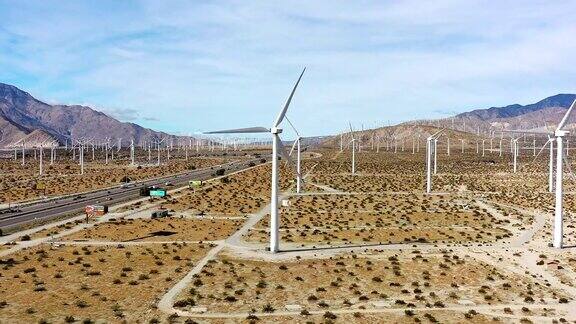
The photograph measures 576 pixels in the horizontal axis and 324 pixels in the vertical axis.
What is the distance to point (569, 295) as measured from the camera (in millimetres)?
52188

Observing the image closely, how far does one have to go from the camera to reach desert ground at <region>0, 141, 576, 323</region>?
4681 centimetres

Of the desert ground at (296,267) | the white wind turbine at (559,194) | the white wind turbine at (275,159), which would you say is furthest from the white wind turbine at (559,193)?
the white wind turbine at (275,159)

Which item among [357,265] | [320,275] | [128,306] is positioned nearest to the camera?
[128,306]

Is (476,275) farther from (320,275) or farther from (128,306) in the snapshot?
(128,306)

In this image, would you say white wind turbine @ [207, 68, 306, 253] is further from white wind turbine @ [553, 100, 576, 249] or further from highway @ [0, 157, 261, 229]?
highway @ [0, 157, 261, 229]

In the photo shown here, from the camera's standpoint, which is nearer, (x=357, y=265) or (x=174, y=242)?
(x=357, y=265)

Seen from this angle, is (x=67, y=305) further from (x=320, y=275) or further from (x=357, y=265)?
(x=357, y=265)

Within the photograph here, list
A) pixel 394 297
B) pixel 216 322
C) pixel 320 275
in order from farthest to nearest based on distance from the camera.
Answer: pixel 320 275
pixel 394 297
pixel 216 322

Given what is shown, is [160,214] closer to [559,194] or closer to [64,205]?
[64,205]

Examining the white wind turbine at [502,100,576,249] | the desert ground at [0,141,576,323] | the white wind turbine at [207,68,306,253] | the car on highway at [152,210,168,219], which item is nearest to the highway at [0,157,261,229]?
the desert ground at [0,141,576,323]

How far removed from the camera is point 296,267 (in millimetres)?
61344

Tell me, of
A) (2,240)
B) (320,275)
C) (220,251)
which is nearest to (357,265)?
(320,275)

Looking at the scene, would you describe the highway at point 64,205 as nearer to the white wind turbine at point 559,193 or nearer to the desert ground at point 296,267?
the desert ground at point 296,267

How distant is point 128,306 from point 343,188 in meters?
110
